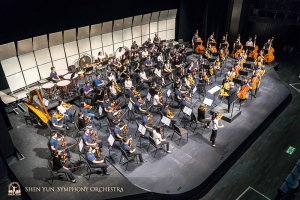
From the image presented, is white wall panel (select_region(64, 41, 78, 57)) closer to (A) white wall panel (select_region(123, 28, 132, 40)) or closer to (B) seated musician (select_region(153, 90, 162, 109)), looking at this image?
(A) white wall panel (select_region(123, 28, 132, 40))

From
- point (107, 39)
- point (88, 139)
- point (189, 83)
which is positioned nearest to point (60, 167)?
point (88, 139)

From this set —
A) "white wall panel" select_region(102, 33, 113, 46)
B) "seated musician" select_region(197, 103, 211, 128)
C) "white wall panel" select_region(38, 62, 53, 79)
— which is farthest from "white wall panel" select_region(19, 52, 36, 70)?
"seated musician" select_region(197, 103, 211, 128)

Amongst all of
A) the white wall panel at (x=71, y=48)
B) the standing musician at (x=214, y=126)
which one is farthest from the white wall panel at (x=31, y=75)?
the standing musician at (x=214, y=126)

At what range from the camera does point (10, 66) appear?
1282cm

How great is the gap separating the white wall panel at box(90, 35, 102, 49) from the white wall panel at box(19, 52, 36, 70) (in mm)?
3839

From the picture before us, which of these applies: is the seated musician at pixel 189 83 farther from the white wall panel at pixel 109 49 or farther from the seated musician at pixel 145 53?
the white wall panel at pixel 109 49

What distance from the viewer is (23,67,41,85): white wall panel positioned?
13.6 meters

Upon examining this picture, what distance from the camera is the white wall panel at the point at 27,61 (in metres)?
13.2

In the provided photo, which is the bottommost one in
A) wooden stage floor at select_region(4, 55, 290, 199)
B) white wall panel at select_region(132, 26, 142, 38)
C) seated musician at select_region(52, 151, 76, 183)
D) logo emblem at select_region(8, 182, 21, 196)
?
logo emblem at select_region(8, 182, 21, 196)

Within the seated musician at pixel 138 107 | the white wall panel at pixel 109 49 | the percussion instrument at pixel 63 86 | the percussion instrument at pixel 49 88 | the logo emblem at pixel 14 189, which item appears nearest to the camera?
the logo emblem at pixel 14 189

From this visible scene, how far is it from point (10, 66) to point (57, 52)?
8.73 feet

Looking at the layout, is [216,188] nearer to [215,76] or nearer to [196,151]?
[196,151]

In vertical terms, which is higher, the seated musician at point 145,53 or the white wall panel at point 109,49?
the seated musician at point 145,53

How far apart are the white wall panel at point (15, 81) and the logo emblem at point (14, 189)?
6.44 m
